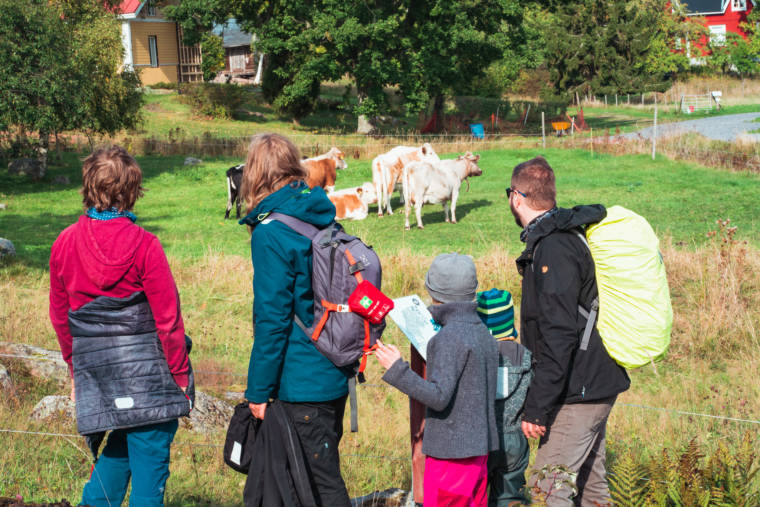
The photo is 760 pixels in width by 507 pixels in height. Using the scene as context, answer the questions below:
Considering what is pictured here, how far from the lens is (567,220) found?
3527mm

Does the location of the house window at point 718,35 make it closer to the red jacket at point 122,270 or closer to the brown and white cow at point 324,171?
the brown and white cow at point 324,171

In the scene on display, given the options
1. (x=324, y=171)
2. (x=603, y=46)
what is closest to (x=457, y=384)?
(x=324, y=171)

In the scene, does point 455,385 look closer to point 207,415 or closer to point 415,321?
point 415,321

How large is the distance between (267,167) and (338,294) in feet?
2.30

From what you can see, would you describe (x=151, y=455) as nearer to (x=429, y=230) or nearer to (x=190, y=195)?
(x=429, y=230)

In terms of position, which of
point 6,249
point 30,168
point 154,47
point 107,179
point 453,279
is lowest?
point 6,249

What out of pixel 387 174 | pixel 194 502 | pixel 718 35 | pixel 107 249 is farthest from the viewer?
pixel 718 35

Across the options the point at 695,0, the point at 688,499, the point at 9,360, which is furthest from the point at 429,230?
the point at 695,0

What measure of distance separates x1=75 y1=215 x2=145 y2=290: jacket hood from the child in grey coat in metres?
1.27

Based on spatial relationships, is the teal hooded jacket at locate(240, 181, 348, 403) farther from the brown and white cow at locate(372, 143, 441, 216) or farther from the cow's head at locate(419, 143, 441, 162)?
the cow's head at locate(419, 143, 441, 162)

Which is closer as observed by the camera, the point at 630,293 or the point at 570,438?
the point at 630,293

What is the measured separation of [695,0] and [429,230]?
195 ft

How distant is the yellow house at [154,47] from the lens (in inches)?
1825

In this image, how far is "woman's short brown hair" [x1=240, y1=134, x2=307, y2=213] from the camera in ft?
11.8
